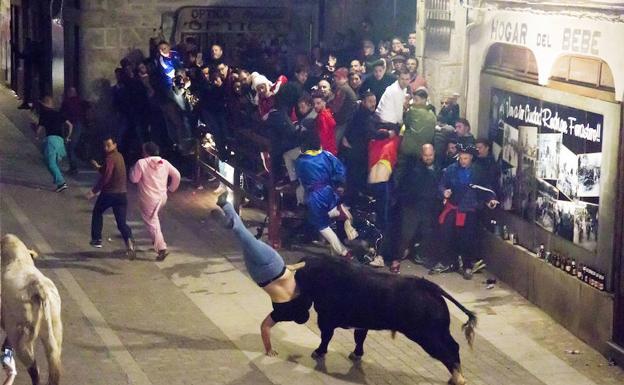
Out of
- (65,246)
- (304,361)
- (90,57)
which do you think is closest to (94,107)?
(90,57)

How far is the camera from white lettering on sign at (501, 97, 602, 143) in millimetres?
13375

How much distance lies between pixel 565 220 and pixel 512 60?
8.14 ft

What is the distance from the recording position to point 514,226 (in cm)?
1534

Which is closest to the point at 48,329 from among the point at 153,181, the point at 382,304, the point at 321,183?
the point at 382,304

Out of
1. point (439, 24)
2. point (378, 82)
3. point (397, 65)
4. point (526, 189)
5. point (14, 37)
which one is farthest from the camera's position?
point (14, 37)

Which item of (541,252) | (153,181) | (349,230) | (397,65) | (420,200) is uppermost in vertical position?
(397,65)

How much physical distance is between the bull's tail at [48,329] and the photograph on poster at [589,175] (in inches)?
223

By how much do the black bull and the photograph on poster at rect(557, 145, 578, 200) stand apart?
2.52 metres

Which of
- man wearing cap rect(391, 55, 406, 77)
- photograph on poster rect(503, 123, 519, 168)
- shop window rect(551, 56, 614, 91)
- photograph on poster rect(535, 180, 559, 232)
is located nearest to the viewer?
shop window rect(551, 56, 614, 91)

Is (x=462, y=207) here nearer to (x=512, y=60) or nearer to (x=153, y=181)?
(x=512, y=60)

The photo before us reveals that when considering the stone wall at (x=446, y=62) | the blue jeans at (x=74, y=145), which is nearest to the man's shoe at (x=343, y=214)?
the stone wall at (x=446, y=62)

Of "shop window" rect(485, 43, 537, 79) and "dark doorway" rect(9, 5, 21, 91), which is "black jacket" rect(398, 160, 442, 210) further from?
"dark doorway" rect(9, 5, 21, 91)

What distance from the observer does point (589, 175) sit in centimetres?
1337

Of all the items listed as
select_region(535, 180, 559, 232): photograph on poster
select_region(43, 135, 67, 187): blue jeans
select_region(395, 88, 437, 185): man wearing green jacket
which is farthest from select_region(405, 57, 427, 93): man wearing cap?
select_region(43, 135, 67, 187): blue jeans
